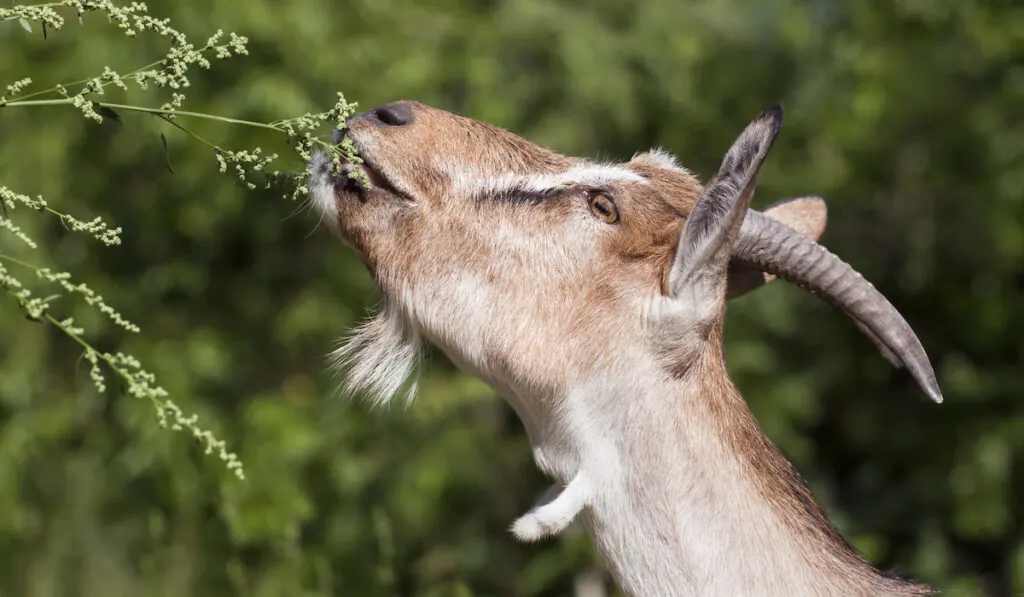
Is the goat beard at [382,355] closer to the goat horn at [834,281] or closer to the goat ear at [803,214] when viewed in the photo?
the goat horn at [834,281]

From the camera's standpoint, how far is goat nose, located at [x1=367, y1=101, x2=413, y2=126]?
11.7 ft

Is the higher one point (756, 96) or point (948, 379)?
point (756, 96)

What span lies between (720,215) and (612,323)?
492mm

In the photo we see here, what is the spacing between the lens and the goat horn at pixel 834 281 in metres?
3.29

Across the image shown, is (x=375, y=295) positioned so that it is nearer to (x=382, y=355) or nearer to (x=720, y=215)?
(x=382, y=355)

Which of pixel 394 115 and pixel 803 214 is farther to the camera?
pixel 803 214

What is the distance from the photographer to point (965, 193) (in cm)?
772

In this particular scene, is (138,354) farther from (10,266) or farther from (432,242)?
(432,242)

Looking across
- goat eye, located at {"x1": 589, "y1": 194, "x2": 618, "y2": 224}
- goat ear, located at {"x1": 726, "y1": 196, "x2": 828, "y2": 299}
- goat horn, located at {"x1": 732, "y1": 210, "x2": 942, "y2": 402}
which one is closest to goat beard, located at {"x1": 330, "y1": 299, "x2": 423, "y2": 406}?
goat eye, located at {"x1": 589, "y1": 194, "x2": 618, "y2": 224}

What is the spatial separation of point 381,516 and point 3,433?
2510 mm

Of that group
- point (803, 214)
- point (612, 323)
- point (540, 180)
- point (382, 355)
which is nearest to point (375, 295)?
point (382, 355)

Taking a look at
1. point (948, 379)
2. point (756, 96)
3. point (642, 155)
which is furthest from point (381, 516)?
point (948, 379)

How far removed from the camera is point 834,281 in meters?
3.40

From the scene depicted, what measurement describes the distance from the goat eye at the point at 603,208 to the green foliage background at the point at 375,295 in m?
2.74
